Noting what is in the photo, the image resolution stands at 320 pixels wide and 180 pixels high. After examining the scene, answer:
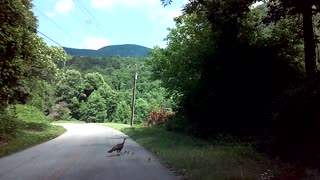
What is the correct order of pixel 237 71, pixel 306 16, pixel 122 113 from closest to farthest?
pixel 306 16 → pixel 237 71 → pixel 122 113

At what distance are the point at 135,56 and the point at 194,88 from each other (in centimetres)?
9148

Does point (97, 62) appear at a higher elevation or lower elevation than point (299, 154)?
higher

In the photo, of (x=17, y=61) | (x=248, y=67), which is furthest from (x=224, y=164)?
(x=17, y=61)

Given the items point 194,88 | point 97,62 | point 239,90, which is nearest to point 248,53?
point 239,90

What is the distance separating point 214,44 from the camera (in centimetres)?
2570

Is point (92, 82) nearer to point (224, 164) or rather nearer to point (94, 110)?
point (94, 110)

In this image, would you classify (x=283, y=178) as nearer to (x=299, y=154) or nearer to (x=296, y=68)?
(x=299, y=154)

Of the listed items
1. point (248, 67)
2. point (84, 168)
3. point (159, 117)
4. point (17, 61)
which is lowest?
point (84, 168)

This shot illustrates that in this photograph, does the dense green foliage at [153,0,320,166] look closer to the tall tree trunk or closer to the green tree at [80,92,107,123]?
the tall tree trunk

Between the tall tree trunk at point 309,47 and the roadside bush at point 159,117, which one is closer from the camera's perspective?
the tall tree trunk at point 309,47

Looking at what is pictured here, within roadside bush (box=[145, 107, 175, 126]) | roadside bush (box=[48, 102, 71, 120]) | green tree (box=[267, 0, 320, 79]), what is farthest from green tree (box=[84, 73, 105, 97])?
green tree (box=[267, 0, 320, 79])

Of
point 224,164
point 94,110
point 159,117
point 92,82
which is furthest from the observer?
point 92,82

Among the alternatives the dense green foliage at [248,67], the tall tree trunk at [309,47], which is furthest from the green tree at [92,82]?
the tall tree trunk at [309,47]

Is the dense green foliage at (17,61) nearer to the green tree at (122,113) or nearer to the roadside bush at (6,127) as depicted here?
the roadside bush at (6,127)
